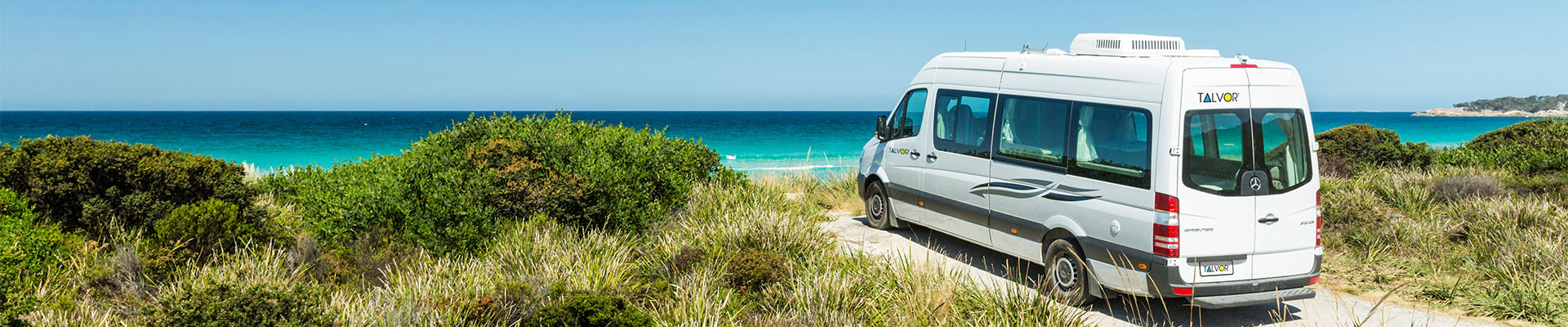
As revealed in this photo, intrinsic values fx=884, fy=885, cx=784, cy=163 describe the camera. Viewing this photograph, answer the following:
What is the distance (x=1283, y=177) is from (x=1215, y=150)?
24.8 inches

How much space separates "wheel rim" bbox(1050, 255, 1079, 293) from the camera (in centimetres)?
672

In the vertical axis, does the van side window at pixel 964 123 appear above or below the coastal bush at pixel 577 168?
above

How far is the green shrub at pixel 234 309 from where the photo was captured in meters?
5.05

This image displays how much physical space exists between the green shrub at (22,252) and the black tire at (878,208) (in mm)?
7127

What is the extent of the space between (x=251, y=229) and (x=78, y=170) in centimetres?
156

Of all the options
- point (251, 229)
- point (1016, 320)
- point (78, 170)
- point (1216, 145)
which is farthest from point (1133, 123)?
point (78, 170)

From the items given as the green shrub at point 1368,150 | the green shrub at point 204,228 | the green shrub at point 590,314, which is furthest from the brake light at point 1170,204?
the green shrub at point 1368,150

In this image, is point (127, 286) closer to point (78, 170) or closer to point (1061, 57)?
point (78, 170)

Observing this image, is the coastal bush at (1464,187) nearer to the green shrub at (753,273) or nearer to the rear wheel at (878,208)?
the rear wheel at (878,208)

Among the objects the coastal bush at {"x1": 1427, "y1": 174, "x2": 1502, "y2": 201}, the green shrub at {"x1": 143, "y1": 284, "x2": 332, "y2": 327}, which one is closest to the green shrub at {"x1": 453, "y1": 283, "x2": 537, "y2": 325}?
the green shrub at {"x1": 143, "y1": 284, "x2": 332, "y2": 327}

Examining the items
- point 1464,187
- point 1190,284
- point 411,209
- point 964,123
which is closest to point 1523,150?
point 1464,187

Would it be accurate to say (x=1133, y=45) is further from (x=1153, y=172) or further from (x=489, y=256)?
(x=489, y=256)

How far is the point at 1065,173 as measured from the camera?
6.72 m

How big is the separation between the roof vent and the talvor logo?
2.53 feet
